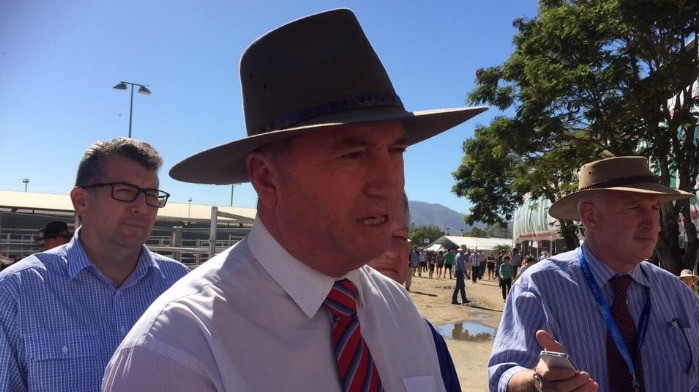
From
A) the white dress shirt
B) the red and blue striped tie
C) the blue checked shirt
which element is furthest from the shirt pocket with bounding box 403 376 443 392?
the blue checked shirt

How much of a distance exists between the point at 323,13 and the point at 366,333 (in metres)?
0.84

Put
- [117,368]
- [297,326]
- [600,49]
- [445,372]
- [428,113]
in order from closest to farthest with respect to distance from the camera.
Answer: [117,368], [297,326], [428,113], [445,372], [600,49]

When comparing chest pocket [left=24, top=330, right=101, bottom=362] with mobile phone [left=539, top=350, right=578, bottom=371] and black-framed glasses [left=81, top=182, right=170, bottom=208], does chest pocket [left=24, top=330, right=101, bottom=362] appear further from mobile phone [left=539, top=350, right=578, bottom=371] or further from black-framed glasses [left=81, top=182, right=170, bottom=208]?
mobile phone [left=539, top=350, right=578, bottom=371]

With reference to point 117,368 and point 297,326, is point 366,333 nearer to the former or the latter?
point 297,326

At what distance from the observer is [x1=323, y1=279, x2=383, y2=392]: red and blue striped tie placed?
4.20ft

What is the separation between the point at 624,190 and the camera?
2930 mm

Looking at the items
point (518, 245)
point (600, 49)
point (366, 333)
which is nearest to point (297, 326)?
point (366, 333)

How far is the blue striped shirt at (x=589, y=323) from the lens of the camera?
2.61m

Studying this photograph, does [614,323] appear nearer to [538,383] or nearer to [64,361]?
[538,383]

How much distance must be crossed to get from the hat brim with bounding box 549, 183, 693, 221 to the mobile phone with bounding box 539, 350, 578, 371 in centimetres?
138

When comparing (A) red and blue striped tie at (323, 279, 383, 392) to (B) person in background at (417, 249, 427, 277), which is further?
(B) person in background at (417, 249, 427, 277)

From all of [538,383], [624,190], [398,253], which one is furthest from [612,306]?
[398,253]

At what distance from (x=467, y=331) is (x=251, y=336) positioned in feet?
38.7

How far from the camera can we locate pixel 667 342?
2.68 metres
